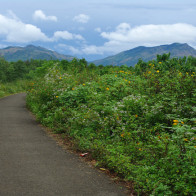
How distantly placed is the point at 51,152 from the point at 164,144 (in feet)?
11.0

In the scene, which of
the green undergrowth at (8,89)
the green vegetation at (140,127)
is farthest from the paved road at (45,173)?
the green undergrowth at (8,89)

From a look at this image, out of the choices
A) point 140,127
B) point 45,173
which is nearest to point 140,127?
point 140,127

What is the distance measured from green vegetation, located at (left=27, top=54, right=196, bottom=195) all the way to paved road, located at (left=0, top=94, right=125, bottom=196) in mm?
480

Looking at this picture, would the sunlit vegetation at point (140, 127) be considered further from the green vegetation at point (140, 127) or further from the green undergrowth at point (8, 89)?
the green undergrowth at point (8, 89)

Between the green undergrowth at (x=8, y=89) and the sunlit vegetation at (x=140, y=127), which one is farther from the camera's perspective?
the green undergrowth at (x=8, y=89)

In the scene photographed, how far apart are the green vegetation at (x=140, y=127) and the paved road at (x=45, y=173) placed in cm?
48

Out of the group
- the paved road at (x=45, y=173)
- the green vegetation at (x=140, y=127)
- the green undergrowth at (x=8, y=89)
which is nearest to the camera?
the green vegetation at (x=140, y=127)

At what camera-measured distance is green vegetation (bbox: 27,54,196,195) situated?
13.1 feet

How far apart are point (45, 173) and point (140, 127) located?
8.89ft

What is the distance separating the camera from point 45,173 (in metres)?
4.85

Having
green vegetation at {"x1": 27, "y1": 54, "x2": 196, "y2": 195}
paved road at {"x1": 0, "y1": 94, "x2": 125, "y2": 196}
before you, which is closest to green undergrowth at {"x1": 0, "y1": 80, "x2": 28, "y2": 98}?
green vegetation at {"x1": 27, "y1": 54, "x2": 196, "y2": 195}

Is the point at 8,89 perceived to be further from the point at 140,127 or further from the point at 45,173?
the point at 45,173

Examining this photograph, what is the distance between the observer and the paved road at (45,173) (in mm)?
4094

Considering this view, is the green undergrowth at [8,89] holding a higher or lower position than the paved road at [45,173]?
higher
